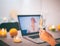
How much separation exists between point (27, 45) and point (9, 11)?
92.9 inches

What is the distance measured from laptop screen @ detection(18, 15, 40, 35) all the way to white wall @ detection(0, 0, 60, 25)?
6.32 feet

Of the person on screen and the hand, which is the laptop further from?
the hand

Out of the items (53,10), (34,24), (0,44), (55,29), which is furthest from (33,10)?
(0,44)

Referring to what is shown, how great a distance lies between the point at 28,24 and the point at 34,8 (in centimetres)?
235

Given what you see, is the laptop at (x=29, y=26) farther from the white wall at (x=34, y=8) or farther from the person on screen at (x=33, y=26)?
the white wall at (x=34, y=8)

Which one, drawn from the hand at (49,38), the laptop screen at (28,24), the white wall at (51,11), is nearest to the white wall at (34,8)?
the white wall at (51,11)

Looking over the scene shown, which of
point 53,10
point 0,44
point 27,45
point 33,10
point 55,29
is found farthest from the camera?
point 53,10

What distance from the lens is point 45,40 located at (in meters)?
1.05

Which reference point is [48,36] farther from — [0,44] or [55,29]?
[55,29]

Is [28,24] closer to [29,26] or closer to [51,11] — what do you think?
[29,26]

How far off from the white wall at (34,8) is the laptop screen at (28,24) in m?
1.93

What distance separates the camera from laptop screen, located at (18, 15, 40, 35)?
1.31 meters

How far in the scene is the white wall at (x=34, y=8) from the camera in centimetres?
321

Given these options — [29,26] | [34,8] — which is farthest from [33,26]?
[34,8]
